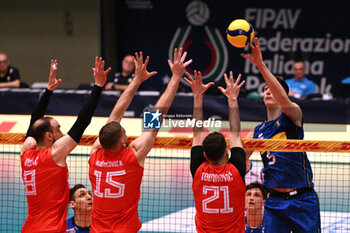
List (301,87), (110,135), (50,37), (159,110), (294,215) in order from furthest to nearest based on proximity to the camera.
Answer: (50,37) → (301,87) → (294,215) → (159,110) → (110,135)

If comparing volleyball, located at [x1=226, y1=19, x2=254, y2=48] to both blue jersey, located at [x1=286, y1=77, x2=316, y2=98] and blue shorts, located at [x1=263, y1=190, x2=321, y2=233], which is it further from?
blue jersey, located at [x1=286, y1=77, x2=316, y2=98]

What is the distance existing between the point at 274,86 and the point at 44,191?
2779 mm

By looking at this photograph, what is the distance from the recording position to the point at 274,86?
677 cm

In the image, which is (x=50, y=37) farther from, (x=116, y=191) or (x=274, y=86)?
(x=116, y=191)

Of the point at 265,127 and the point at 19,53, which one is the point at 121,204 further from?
the point at 19,53

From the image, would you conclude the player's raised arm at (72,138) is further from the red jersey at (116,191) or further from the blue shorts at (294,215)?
the blue shorts at (294,215)

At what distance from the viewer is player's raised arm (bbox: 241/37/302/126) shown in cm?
662

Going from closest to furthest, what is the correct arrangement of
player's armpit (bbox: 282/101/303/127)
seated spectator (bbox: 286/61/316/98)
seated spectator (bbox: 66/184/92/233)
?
player's armpit (bbox: 282/101/303/127) → seated spectator (bbox: 66/184/92/233) → seated spectator (bbox: 286/61/316/98)

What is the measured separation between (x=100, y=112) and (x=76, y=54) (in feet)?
20.0

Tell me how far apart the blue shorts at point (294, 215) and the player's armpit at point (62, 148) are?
256cm

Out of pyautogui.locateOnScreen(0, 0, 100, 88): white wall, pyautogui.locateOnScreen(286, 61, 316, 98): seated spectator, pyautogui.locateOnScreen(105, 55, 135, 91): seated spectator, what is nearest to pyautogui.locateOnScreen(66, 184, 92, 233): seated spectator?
pyautogui.locateOnScreen(105, 55, 135, 91): seated spectator

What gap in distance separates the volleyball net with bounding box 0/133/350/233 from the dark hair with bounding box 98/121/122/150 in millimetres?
1386

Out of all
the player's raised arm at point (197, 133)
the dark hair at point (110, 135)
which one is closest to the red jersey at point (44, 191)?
the dark hair at point (110, 135)

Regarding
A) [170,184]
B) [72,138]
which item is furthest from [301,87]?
[72,138]
